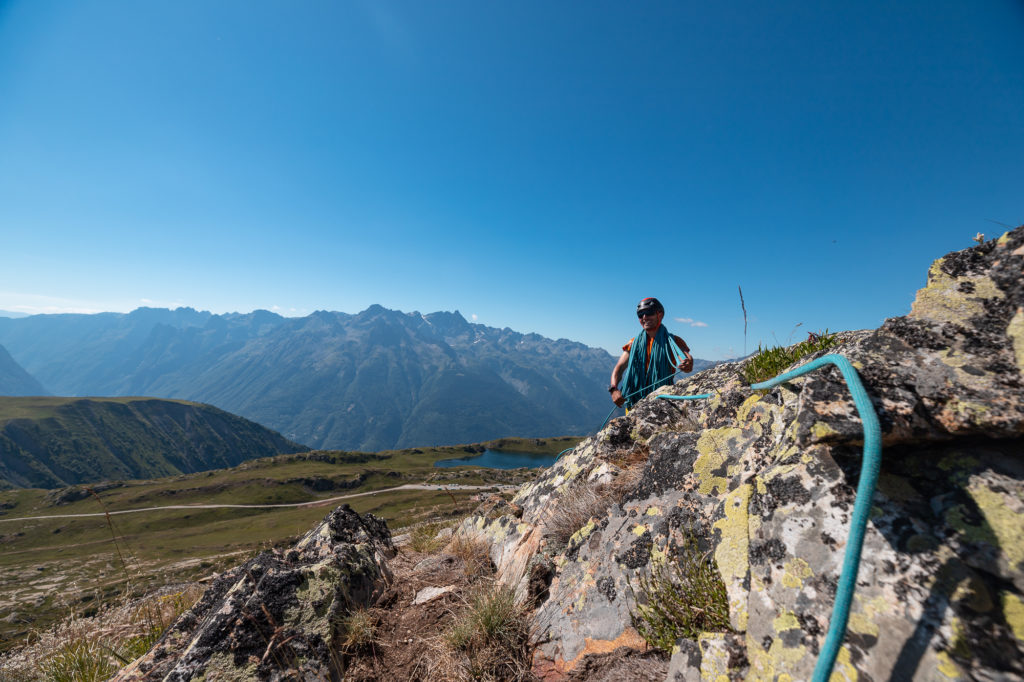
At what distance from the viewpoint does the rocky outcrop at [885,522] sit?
2.02 metres

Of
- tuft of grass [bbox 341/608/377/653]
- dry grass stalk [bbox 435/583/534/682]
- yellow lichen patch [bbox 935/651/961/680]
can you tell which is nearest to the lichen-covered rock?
tuft of grass [bbox 341/608/377/653]

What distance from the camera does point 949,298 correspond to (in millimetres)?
3115

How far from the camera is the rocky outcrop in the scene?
2.02 m

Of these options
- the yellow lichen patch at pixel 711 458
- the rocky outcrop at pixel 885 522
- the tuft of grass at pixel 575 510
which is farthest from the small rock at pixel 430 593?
the yellow lichen patch at pixel 711 458

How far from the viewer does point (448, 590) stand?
5.45 meters

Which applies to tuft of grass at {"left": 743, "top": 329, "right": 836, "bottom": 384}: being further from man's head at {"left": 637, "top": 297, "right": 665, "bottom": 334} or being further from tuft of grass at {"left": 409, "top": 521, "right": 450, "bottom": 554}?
tuft of grass at {"left": 409, "top": 521, "right": 450, "bottom": 554}

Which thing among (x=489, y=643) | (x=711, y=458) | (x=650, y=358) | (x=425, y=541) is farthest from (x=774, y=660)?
(x=425, y=541)

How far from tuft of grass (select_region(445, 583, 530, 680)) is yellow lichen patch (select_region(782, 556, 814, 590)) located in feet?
8.91

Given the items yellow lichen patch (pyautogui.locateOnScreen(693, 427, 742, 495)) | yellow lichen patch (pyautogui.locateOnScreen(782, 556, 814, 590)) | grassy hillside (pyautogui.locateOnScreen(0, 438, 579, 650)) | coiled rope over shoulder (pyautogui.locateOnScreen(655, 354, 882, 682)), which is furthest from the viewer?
grassy hillside (pyautogui.locateOnScreen(0, 438, 579, 650))

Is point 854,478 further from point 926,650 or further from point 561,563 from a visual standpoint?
point 561,563

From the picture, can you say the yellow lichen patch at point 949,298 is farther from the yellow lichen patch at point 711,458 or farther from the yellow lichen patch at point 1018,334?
the yellow lichen patch at point 711,458

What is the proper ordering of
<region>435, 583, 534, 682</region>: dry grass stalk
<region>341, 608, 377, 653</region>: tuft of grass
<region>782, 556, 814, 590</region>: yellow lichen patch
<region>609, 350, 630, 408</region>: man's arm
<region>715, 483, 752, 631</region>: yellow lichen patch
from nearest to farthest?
<region>782, 556, 814, 590</region>: yellow lichen patch < <region>715, 483, 752, 631</region>: yellow lichen patch < <region>435, 583, 534, 682</region>: dry grass stalk < <region>341, 608, 377, 653</region>: tuft of grass < <region>609, 350, 630, 408</region>: man's arm

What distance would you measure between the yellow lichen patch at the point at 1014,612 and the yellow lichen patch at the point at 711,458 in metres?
2.16

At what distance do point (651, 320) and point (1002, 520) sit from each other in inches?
256
